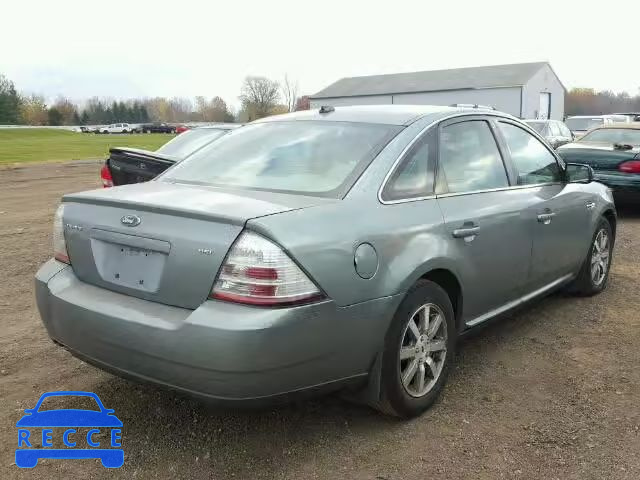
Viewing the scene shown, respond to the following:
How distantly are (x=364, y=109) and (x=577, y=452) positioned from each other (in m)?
2.30

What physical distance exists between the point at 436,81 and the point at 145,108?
A: 72500mm

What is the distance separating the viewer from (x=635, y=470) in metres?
2.81

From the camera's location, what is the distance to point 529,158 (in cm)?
450

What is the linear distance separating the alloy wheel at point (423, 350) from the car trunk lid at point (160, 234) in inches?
33.6

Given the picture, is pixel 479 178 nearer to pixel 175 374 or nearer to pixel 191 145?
pixel 175 374

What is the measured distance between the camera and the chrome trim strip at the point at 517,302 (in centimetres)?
374

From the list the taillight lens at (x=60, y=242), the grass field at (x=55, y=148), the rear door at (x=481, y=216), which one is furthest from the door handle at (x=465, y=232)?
the grass field at (x=55, y=148)

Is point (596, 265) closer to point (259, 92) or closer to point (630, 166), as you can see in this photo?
point (630, 166)

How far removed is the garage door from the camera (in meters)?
56.1

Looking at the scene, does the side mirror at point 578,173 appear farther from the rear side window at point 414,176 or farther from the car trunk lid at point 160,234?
the car trunk lid at point 160,234

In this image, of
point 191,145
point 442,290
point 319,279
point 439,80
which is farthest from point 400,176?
point 439,80

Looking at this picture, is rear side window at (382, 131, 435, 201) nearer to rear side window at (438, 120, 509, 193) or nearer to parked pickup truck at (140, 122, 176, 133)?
rear side window at (438, 120, 509, 193)

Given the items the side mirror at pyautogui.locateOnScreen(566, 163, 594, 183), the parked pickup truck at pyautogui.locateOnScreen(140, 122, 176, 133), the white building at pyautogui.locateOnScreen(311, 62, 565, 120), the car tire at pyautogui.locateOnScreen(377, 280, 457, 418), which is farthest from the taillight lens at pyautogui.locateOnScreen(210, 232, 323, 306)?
the parked pickup truck at pyautogui.locateOnScreen(140, 122, 176, 133)

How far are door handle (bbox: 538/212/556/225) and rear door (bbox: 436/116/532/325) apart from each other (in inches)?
6.8
